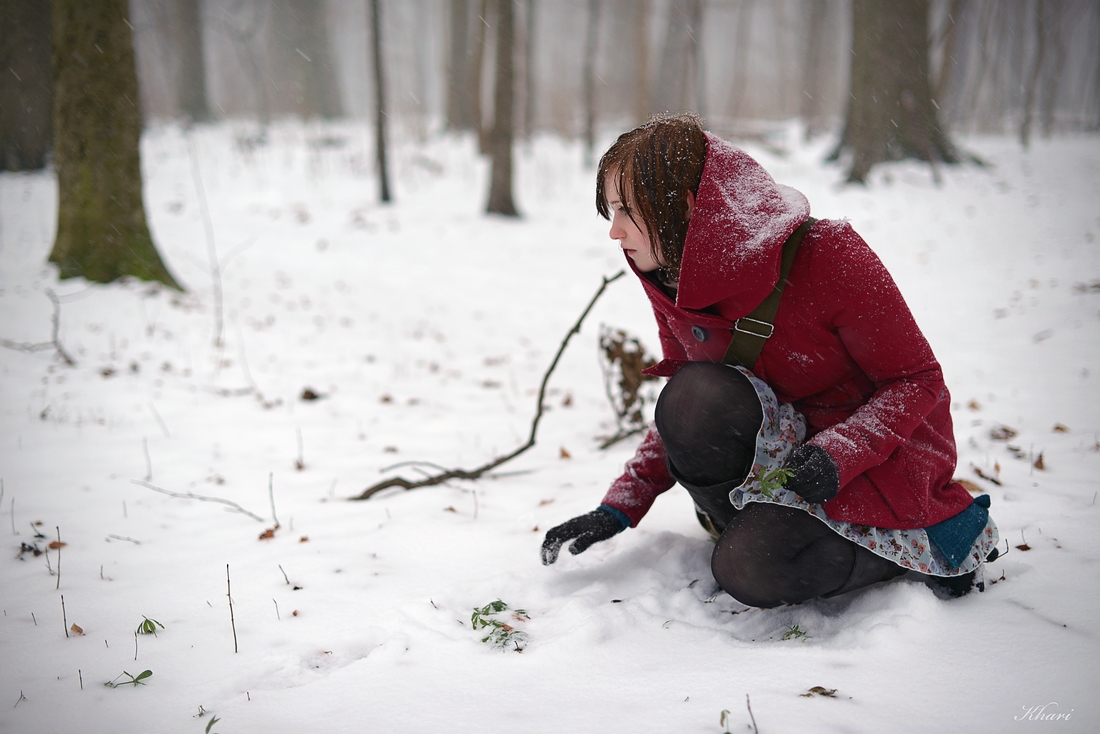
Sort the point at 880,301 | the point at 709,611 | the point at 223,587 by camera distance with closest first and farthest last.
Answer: the point at 880,301 → the point at 709,611 → the point at 223,587

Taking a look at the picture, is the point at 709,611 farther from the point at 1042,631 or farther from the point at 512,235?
the point at 512,235

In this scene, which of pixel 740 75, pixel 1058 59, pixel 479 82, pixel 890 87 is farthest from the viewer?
pixel 740 75

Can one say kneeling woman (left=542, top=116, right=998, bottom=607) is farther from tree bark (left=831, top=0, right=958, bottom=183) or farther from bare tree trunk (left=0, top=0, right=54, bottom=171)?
bare tree trunk (left=0, top=0, right=54, bottom=171)

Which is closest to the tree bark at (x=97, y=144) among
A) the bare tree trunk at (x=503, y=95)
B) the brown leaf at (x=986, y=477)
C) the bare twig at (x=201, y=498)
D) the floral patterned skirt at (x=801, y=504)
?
the bare twig at (x=201, y=498)

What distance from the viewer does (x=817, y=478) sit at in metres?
1.46

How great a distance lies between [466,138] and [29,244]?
10788 mm

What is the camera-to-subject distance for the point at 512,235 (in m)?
9.70

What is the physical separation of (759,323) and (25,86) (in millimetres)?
13923

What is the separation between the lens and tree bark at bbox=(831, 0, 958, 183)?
1012 centimetres

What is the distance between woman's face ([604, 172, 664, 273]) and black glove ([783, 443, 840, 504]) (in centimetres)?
63

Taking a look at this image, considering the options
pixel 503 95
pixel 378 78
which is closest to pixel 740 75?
pixel 503 95

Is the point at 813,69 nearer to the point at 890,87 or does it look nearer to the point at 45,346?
the point at 890,87

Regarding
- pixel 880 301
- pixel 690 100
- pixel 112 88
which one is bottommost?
pixel 880 301

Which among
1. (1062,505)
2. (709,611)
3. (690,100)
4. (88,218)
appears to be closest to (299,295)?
(88,218)
